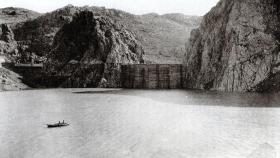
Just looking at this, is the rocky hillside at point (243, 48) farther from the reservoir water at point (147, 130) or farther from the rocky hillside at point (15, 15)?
the rocky hillside at point (15, 15)

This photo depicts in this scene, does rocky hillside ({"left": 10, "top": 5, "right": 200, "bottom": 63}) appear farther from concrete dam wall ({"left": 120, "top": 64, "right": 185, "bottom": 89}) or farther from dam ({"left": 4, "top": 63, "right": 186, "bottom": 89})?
concrete dam wall ({"left": 120, "top": 64, "right": 185, "bottom": 89})

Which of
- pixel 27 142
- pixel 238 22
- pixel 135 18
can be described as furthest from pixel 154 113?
pixel 135 18

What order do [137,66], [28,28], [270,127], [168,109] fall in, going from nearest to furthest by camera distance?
[270,127]
[168,109]
[137,66]
[28,28]

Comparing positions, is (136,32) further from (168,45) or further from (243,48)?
(243,48)

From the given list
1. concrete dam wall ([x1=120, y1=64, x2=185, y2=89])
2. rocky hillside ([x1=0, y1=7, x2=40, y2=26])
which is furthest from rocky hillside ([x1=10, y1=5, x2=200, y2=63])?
concrete dam wall ([x1=120, y1=64, x2=185, y2=89])

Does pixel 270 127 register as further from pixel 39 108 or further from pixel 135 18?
pixel 135 18

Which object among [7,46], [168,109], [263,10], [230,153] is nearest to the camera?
[230,153]

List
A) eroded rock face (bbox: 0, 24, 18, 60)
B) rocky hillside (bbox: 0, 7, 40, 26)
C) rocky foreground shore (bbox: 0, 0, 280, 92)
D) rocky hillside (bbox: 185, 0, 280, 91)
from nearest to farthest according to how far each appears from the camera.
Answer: rocky hillside (bbox: 185, 0, 280, 91) < rocky foreground shore (bbox: 0, 0, 280, 92) < eroded rock face (bbox: 0, 24, 18, 60) < rocky hillside (bbox: 0, 7, 40, 26)
